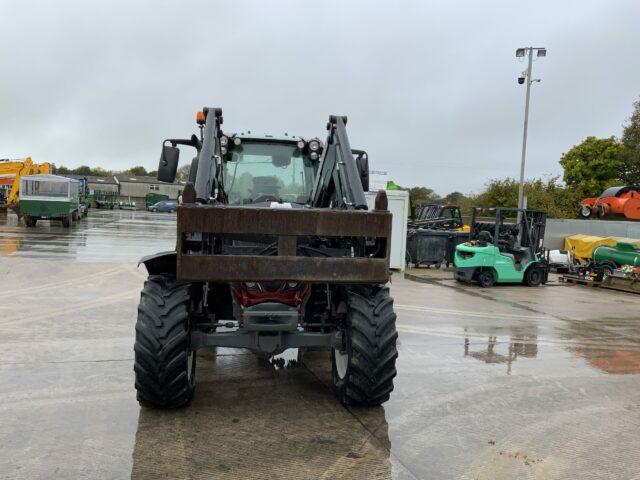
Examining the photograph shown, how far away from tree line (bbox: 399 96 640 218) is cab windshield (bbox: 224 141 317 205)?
32.1m

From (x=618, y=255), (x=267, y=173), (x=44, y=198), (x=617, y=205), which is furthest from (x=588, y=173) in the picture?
(x=267, y=173)

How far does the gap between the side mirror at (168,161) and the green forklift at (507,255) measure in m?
10.8

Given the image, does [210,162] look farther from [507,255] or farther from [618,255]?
[618,255]

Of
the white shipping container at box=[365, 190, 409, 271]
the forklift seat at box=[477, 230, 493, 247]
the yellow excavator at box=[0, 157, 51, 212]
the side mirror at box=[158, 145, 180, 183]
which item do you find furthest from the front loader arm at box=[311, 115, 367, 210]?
the yellow excavator at box=[0, 157, 51, 212]

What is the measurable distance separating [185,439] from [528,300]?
10.4 metres

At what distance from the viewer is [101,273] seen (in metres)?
12.8

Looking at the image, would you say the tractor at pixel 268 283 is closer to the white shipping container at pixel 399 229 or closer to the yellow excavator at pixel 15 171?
the white shipping container at pixel 399 229

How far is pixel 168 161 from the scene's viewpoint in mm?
5398

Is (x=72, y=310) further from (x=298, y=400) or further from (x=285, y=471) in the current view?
(x=285, y=471)

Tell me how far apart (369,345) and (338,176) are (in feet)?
5.57

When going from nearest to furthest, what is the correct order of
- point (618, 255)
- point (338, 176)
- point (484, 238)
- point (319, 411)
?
1. point (319, 411)
2. point (338, 176)
3. point (484, 238)
4. point (618, 255)

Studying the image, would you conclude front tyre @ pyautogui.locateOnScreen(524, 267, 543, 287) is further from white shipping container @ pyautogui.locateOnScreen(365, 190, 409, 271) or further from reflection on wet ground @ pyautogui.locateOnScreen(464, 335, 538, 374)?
reflection on wet ground @ pyautogui.locateOnScreen(464, 335, 538, 374)

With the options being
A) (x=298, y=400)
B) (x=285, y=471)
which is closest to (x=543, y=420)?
(x=298, y=400)

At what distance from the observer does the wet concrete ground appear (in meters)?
3.81
